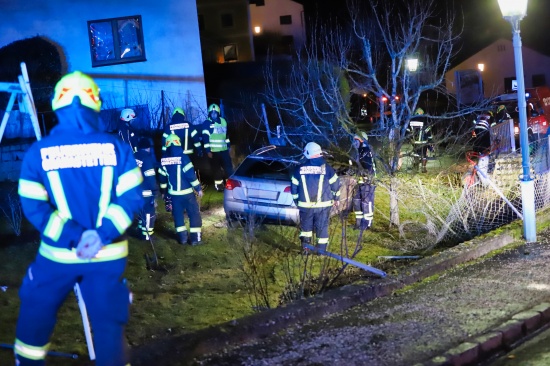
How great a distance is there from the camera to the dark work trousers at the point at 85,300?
3879mm

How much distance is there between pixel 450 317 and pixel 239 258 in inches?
131

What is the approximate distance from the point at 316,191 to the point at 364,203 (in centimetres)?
183

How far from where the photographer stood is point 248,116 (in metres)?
18.8

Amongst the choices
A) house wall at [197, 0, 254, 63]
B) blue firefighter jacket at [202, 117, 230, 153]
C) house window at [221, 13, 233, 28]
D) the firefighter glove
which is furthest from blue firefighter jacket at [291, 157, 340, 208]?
house window at [221, 13, 233, 28]

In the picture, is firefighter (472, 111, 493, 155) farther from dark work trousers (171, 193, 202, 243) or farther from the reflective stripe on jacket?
the reflective stripe on jacket

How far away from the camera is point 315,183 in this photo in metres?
8.74

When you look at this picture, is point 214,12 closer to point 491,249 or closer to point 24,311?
point 491,249

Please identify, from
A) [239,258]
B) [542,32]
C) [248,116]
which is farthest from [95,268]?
[542,32]

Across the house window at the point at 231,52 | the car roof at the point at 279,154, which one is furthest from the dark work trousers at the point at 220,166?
the house window at the point at 231,52

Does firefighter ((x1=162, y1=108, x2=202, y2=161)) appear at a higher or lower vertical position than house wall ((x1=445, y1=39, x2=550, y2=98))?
lower

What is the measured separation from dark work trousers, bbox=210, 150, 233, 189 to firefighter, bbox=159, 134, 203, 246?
3.65 m

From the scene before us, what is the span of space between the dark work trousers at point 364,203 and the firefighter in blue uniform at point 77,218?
668 cm

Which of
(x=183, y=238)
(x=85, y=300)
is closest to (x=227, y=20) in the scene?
(x=183, y=238)

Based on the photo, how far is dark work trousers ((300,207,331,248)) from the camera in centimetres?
878
